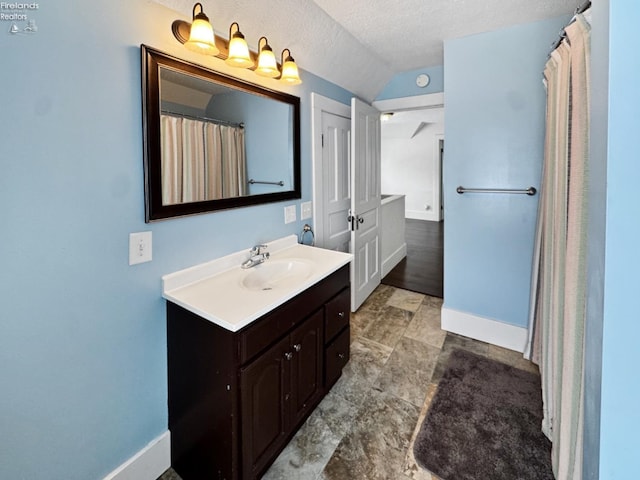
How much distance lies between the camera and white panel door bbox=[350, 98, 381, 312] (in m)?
2.58

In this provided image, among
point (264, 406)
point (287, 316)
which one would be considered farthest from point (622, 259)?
point (264, 406)

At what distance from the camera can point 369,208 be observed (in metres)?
2.94

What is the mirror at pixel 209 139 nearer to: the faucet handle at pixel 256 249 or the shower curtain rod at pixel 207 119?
the shower curtain rod at pixel 207 119

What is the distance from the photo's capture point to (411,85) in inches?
113

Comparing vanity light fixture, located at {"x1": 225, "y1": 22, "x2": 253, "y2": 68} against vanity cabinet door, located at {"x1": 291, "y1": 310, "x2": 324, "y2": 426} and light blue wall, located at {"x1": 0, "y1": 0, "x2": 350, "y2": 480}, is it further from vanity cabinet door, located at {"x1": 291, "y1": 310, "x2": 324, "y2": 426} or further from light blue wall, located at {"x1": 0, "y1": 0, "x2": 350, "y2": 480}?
vanity cabinet door, located at {"x1": 291, "y1": 310, "x2": 324, "y2": 426}

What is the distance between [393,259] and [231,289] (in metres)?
3.16

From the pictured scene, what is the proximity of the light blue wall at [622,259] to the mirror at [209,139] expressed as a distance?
1398mm

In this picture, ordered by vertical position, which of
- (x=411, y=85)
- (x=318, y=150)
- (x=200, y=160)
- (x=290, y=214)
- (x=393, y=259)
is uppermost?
(x=411, y=85)

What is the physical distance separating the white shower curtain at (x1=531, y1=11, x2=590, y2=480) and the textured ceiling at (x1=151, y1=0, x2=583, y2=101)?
63cm

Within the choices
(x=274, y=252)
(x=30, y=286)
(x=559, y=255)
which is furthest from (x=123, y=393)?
(x=559, y=255)

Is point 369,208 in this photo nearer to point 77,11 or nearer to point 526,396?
point 526,396

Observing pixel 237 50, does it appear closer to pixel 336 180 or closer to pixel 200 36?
pixel 200 36

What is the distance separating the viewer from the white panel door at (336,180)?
241 centimetres

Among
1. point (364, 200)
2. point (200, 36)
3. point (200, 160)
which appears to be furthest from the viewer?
point (364, 200)
